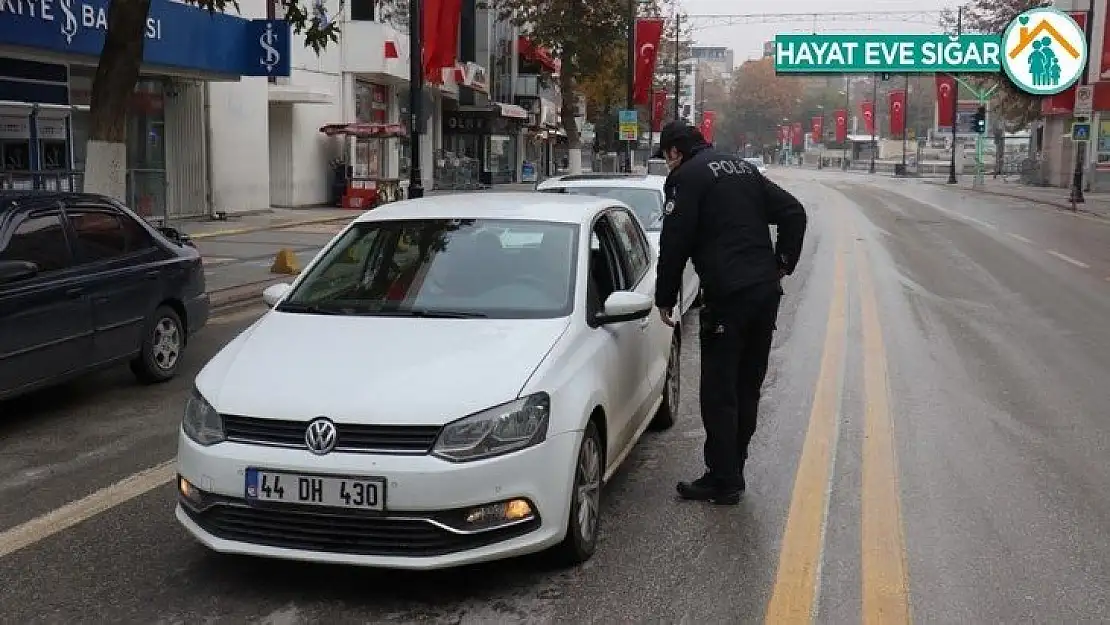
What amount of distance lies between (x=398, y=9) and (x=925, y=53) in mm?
22665

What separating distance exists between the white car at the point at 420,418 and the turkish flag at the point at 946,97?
192ft

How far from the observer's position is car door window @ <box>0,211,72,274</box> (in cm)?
697

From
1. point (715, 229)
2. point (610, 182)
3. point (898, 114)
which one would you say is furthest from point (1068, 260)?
point (898, 114)

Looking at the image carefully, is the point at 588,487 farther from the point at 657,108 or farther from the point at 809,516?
the point at 657,108

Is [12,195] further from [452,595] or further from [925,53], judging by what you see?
[925,53]

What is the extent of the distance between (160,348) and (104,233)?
1062 millimetres

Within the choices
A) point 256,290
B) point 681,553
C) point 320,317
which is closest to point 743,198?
point 681,553

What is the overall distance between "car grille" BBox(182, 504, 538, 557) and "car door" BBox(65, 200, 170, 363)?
4.05 meters

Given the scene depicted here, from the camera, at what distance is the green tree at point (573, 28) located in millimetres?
36281

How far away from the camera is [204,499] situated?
4199 millimetres

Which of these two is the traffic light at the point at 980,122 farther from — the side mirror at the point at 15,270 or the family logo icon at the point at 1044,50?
the side mirror at the point at 15,270

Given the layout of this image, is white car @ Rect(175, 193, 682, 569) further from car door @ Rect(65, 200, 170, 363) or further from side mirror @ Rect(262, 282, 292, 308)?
car door @ Rect(65, 200, 170, 363)

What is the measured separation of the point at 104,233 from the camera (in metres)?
7.90

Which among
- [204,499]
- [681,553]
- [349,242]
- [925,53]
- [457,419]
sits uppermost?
[925,53]
